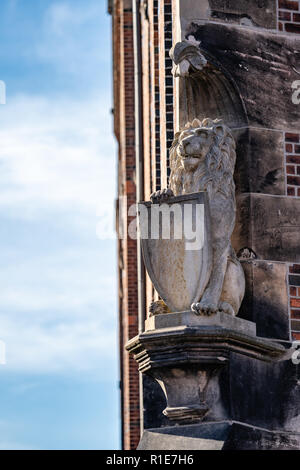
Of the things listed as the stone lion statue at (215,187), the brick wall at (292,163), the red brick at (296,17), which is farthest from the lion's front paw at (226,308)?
the red brick at (296,17)

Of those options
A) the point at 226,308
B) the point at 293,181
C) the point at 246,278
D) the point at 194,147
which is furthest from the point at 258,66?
the point at 226,308

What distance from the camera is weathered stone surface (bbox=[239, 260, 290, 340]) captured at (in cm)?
1189

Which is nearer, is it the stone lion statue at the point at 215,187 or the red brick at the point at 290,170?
the stone lion statue at the point at 215,187

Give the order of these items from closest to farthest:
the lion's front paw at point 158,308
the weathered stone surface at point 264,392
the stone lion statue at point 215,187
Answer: the weathered stone surface at point 264,392 → the stone lion statue at point 215,187 → the lion's front paw at point 158,308

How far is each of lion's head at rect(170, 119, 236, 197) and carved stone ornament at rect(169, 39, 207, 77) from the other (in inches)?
24.5

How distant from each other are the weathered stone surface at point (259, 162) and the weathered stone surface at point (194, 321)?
1.24 metres

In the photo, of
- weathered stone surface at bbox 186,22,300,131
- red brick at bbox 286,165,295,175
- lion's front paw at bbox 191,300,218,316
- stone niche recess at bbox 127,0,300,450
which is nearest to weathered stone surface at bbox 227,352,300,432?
stone niche recess at bbox 127,0,300,450

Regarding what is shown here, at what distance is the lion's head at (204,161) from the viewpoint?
11.7 m

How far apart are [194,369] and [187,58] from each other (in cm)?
256

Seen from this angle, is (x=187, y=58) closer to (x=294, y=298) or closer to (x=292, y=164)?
(x=292, y=164)

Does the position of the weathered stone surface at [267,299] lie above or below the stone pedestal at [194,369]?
above

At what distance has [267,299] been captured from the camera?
12.0m

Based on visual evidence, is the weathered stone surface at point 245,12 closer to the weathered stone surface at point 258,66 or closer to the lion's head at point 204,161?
the weathered stone surface at point 258,66

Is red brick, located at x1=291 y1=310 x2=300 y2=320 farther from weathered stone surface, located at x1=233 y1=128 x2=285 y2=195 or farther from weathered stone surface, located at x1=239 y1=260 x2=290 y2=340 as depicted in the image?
weathered stone surface, located at x1=233 y1=128 x2=285 y2=195
